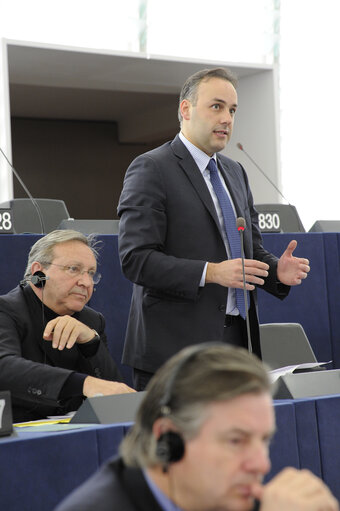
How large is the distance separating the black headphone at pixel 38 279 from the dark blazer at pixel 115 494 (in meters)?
1.43

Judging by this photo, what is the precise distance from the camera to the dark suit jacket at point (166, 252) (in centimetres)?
215

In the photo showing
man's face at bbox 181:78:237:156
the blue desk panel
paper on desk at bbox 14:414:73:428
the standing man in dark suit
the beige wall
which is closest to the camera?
paper on desk at bbox 14:414:73:428

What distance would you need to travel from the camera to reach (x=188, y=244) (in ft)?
7.31

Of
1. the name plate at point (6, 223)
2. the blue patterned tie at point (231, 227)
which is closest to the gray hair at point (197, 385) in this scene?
the blue patterned tie at point (231, 227)

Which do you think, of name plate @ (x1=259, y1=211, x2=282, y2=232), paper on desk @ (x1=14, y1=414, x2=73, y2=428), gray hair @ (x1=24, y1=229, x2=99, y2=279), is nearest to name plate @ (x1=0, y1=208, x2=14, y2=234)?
gray hair @ (x1=24, y1=229, x2=99, y2=279)

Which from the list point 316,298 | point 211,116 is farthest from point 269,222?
point 211,116

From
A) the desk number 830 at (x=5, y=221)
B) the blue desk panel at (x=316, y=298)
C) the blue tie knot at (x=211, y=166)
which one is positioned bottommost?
the blue desk panel at (x=316, y=298)

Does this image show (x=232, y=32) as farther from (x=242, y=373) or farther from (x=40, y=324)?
(x=242, y=373)

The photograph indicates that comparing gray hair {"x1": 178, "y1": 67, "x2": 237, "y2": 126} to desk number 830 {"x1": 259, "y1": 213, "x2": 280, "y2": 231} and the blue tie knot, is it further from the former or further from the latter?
desk number 830 {"x1": 259, "y1": 213, "x2": 280, "y2": 231}

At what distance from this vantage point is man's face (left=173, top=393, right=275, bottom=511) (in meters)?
0.88

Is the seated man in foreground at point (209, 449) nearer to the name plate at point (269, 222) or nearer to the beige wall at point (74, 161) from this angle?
the name plate at point (269, 222)

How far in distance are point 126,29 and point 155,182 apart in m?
5.37

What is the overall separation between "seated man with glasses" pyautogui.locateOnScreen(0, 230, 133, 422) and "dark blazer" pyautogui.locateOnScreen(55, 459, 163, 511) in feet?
3.33

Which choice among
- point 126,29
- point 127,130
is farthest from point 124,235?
point 127,130
